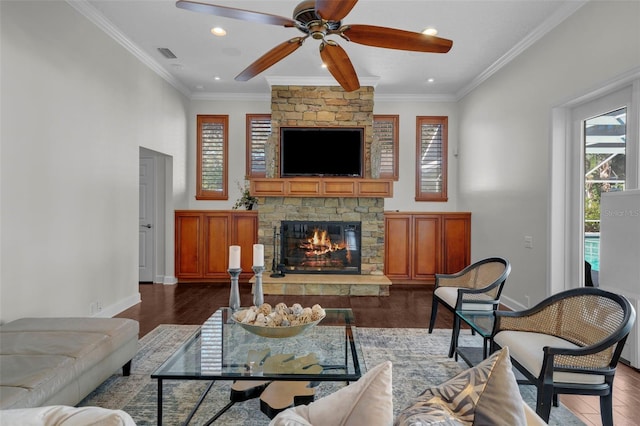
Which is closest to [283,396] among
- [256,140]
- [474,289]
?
[474,289]

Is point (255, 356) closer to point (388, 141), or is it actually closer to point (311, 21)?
point (311, 21)

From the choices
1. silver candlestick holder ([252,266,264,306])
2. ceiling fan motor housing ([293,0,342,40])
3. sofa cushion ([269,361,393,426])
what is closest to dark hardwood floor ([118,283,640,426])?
silver candlestick holder ([252,266,264,306])

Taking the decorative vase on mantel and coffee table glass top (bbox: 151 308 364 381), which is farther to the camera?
the decorative vase on mantel

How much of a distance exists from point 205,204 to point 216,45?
9.30 ft

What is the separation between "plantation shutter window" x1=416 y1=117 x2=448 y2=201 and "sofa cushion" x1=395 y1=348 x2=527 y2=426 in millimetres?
5478

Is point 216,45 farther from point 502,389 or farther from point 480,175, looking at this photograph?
point 502,389

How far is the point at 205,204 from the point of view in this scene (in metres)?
6.12

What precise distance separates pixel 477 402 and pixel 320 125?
188 inches

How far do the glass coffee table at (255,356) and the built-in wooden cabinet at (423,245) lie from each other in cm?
337

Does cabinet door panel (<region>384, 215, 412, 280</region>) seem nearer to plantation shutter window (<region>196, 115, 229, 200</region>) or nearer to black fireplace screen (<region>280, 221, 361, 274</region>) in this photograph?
black fireplace screen (<region>280, 221, 361, 274</region>)

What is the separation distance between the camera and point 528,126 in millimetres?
3936

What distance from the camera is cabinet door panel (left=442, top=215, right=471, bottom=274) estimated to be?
5645mm

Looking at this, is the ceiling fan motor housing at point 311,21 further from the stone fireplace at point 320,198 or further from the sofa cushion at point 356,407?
the stone fireplace at point 320,198

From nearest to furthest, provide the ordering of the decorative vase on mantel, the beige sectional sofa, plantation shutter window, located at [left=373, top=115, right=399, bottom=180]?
the beige sectional sofa → the decorative vase on mantel → plantation shutter window, located at [left=373, top=115, right=399, bottom=180]
